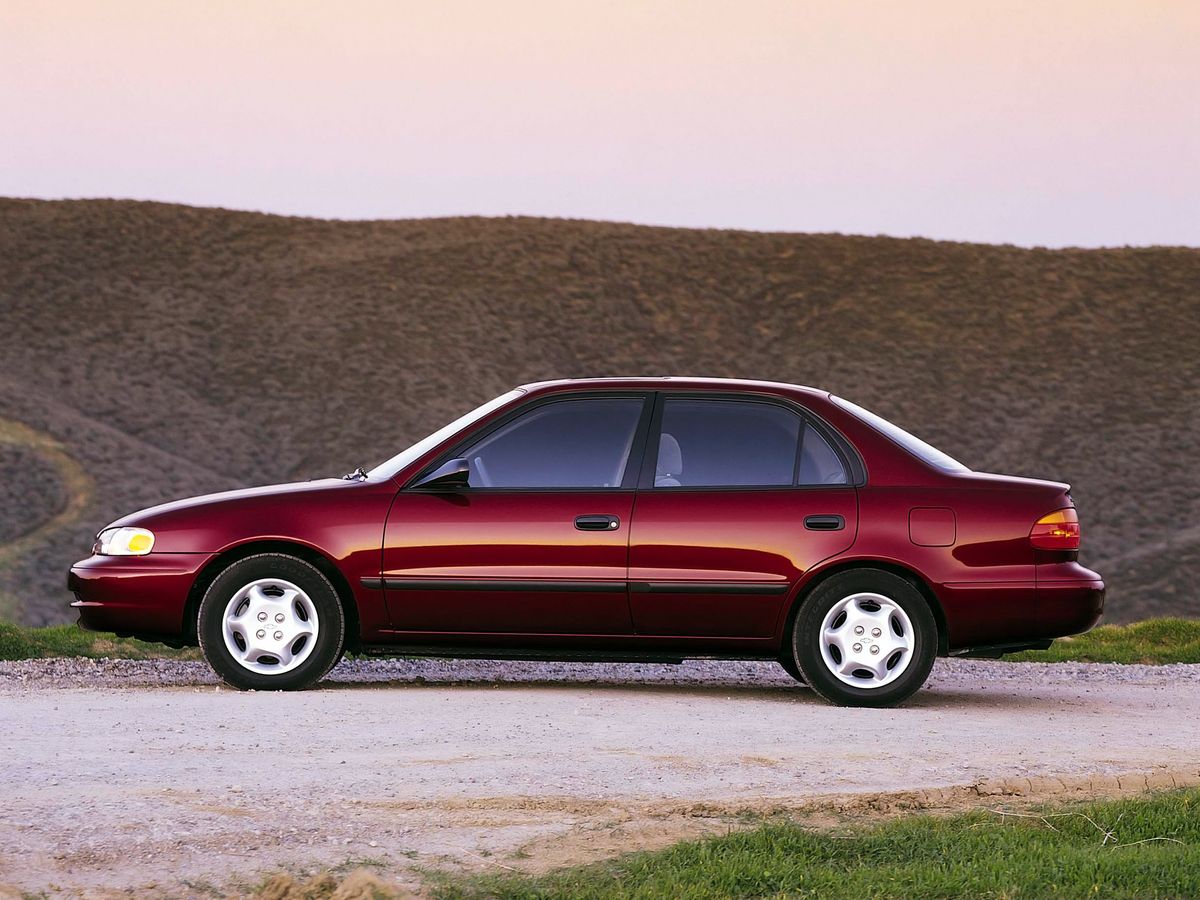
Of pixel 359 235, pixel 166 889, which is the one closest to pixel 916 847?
pixel 166 889

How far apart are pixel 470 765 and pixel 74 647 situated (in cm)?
601

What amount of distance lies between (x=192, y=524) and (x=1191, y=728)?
5216 millimetres

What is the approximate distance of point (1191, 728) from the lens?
811 cm

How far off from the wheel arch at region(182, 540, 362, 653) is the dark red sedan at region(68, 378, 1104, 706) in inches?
0.5

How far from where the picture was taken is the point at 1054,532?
8.22 m

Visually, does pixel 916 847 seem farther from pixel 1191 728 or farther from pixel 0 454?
pixel 0 454

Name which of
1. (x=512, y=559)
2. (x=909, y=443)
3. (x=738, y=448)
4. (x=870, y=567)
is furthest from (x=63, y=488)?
(x=870, y=567)

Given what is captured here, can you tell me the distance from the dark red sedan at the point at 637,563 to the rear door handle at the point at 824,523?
1 cm

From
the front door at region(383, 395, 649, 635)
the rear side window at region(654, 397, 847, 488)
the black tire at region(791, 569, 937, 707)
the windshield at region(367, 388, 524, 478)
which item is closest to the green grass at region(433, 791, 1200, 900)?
the black tire at region(791, 569, 937, 707)

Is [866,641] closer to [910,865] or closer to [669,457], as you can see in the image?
[669,457]

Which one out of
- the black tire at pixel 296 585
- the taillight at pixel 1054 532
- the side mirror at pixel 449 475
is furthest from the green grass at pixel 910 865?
the black tire at pixel 296 585

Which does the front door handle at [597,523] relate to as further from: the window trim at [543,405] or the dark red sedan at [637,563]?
the window trim at [543,405]

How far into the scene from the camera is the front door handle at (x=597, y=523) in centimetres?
820

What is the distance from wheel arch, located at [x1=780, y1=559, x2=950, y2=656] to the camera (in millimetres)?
8156
